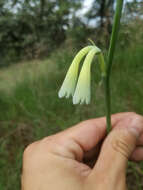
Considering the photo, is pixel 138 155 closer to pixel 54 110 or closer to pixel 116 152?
pixel 116 152

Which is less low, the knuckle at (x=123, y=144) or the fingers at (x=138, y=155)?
the knuckle at (x=123, y=144)

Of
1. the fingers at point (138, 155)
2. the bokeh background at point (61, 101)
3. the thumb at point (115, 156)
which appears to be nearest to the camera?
the thumb at point (115, 156)

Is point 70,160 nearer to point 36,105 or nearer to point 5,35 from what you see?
point 36,105

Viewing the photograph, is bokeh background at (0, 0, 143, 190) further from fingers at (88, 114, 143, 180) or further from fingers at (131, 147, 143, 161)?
fingers at (88, 114, 143, 180)

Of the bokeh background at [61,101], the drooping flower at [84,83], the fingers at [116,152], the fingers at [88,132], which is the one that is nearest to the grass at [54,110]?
the bokeh background at [61,101]

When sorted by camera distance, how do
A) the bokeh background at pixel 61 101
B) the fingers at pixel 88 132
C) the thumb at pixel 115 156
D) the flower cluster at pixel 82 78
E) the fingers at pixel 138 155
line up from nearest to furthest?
1. the flower cluster at pixel 82 78
2. the thumb at pixel 115 156
3. the fingers at pixel 88 132
4. the fingers at pixel 138 155
5. the bokeh background at pixel 61 101

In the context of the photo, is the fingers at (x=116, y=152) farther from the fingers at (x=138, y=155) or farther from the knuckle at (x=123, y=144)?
the fingers at (x=138, y=155)
